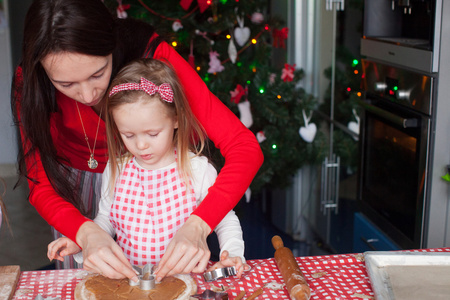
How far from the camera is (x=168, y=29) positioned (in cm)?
274

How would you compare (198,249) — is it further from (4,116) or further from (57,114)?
(4,116)

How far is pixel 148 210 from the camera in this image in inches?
59.0

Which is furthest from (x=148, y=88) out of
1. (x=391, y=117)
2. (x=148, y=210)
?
(x=391, y=117)

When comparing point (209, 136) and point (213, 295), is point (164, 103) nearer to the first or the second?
point (209, 136)

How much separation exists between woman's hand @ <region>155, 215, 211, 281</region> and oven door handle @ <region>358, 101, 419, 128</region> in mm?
1161

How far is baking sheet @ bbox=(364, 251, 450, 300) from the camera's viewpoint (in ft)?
3.52

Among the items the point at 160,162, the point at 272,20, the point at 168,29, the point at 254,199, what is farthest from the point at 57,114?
the point at 254,199

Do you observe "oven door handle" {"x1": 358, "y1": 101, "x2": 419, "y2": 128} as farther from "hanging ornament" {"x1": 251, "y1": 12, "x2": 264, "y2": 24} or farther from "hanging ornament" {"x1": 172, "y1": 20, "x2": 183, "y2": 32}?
"hanging ornament" {"x1": 172, "y1": 20, "x2": 183, "y2": 32}

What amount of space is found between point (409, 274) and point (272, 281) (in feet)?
0.97

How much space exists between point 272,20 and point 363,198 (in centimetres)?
103

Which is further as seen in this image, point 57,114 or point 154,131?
point 57,114

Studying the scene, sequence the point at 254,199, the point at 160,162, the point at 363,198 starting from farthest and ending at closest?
the point at 254,199, the point at 363,198, the point at 160,162

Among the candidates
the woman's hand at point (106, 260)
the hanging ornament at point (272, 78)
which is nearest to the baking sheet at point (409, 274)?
the woman's hand at point (106, 260)

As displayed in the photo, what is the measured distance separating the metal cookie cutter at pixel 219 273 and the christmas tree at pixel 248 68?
1633 mm
